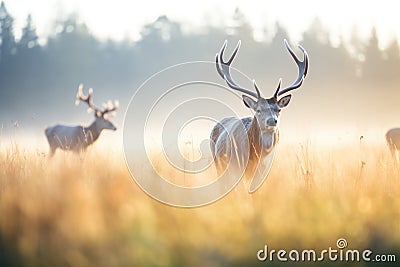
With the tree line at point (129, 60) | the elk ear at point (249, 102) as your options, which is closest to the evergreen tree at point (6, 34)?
the tree line at point (129, 60)

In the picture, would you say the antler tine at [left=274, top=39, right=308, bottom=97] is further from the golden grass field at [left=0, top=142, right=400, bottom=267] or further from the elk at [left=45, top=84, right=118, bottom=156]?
the elk at [left=45, top=84, right=118, bottom=156]

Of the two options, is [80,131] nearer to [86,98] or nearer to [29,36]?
[86,98]

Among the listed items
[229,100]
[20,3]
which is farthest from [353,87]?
[20,3]

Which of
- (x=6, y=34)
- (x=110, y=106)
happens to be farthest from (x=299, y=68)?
(x=6, y=34)

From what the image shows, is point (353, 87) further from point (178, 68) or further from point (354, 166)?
point (178, 68)

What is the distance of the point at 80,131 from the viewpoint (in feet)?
14.6

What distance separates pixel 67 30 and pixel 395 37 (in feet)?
6.49

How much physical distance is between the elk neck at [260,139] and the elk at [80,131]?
0.94 metres

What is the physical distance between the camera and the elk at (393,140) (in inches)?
151

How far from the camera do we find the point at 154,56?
12.2 ft

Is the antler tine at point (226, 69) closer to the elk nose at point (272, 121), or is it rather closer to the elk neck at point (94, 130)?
the elk nose at point (272, 121)

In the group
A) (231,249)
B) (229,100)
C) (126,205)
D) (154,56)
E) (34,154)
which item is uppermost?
(154,56)

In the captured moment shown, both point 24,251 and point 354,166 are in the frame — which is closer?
point 24,251

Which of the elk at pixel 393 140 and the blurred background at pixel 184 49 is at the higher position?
the blurred background at pixel 184 49
